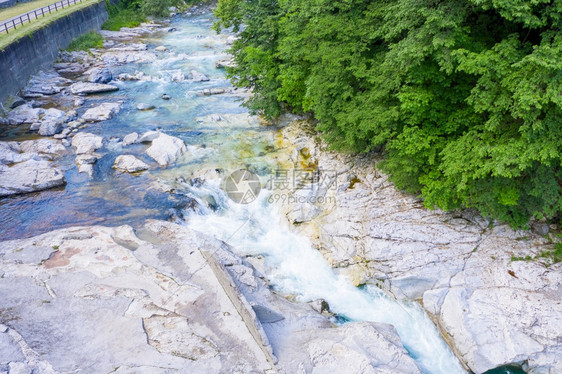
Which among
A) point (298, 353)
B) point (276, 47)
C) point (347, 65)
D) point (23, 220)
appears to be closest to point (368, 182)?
point (347, 65)

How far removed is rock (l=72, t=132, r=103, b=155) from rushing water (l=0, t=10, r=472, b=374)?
1.94 feet

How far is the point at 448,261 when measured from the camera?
11.9 m

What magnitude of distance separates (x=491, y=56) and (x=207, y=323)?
9.74 m

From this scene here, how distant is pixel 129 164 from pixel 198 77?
13.3 meters

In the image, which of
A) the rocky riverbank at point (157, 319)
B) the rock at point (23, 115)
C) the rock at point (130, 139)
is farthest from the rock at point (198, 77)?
the rocky riverbank at point (157, 319)

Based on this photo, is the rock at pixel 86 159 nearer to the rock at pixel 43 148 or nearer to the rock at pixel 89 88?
the rock at pixel 43 148

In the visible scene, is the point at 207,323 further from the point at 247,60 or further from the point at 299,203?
the point at 247,60

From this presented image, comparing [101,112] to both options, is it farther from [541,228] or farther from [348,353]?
[541,228]

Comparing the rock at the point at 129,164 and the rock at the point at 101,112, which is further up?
the rock at the point at 101,112

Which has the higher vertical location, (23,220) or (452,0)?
(452,0)

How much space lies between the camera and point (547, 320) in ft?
33.0

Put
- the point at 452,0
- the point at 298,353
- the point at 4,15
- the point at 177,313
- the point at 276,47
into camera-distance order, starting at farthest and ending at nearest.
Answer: the point at 4,15 < the point at 276,47 < the point at 452,0 < the point at 177,313 < the point at 298,353

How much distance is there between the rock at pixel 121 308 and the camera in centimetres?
845

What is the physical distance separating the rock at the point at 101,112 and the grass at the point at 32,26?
24.0 ft
